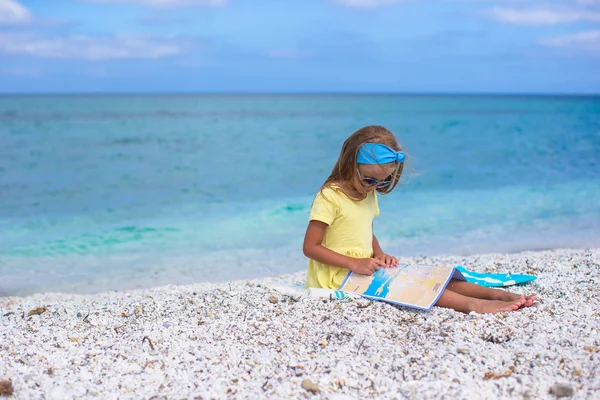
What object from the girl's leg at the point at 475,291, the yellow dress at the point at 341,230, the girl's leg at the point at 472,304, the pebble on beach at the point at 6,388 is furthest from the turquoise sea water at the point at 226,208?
the pebble on beach at the point at 6,388

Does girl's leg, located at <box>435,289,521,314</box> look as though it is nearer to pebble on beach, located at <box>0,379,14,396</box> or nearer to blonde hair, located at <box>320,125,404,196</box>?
blonde hair, located at <box>320,125,404,196</box>

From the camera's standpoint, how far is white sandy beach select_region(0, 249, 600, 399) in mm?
2754

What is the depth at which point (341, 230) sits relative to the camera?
4227 mm

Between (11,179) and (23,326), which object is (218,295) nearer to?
(23,326)

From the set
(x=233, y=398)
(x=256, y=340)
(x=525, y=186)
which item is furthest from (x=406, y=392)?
(x=525, y=186)

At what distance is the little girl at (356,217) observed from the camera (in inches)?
159

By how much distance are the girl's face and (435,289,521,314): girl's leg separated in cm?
85

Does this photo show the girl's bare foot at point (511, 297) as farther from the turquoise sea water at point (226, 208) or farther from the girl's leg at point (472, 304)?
the turquoise sea water at point (226, 208)

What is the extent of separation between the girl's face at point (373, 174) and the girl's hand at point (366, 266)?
0.49 metres

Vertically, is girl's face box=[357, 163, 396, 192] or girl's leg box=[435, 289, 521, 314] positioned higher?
girl's face box=[357, 163, 396, 192]

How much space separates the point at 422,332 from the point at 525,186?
438 inches

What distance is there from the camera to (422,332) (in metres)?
3.42

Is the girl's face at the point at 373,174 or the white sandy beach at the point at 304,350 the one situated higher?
the girl's face at the point at 373,174

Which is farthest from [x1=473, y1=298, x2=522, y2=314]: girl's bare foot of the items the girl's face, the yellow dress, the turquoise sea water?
the turquoise sea water
